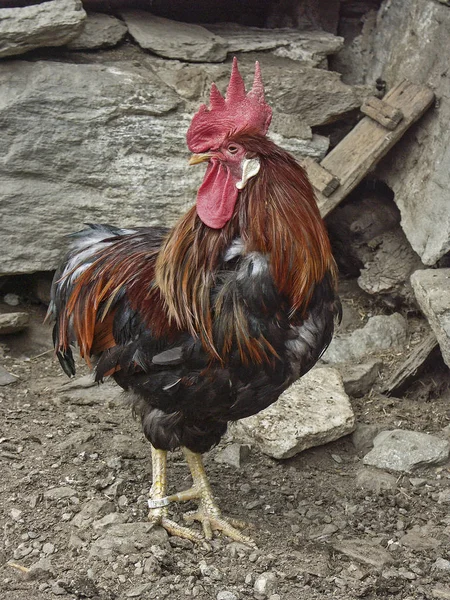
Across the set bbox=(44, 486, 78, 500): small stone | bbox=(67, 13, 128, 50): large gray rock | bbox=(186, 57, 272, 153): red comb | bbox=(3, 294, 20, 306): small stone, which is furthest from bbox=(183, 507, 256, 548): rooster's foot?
bbox=(67, 13, 128, 50): large gray rock

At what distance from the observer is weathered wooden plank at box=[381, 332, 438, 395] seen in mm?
5004

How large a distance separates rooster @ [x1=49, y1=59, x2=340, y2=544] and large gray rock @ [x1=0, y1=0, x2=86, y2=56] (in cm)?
194

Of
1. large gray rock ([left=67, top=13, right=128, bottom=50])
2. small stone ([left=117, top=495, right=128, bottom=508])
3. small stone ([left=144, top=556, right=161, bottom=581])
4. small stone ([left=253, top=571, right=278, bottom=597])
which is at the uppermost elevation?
large gray rock ([left=67, top=13, right=128, bottom=50])

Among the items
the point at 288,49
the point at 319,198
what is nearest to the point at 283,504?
the point at 319,198

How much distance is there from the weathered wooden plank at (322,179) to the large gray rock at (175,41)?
38.0 inches

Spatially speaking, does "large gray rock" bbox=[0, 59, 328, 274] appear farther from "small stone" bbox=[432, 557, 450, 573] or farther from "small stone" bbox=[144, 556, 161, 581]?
"small stone" bbox=[432, 557, 450, 573]

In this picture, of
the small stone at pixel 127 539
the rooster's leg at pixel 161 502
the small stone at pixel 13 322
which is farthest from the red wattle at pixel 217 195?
the small stone at pixel 13 322

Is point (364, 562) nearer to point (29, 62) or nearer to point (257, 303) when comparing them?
point (257, 303)

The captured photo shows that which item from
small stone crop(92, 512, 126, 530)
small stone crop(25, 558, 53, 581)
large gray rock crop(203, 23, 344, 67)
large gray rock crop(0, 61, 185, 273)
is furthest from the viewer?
large gray rock crop(203, 23, 344, 67)

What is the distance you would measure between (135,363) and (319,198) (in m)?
2.23

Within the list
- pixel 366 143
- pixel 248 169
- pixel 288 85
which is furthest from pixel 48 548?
pixel 288 85

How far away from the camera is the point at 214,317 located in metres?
3.33

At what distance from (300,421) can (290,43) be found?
107 inches

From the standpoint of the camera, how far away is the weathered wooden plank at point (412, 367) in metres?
5.00
